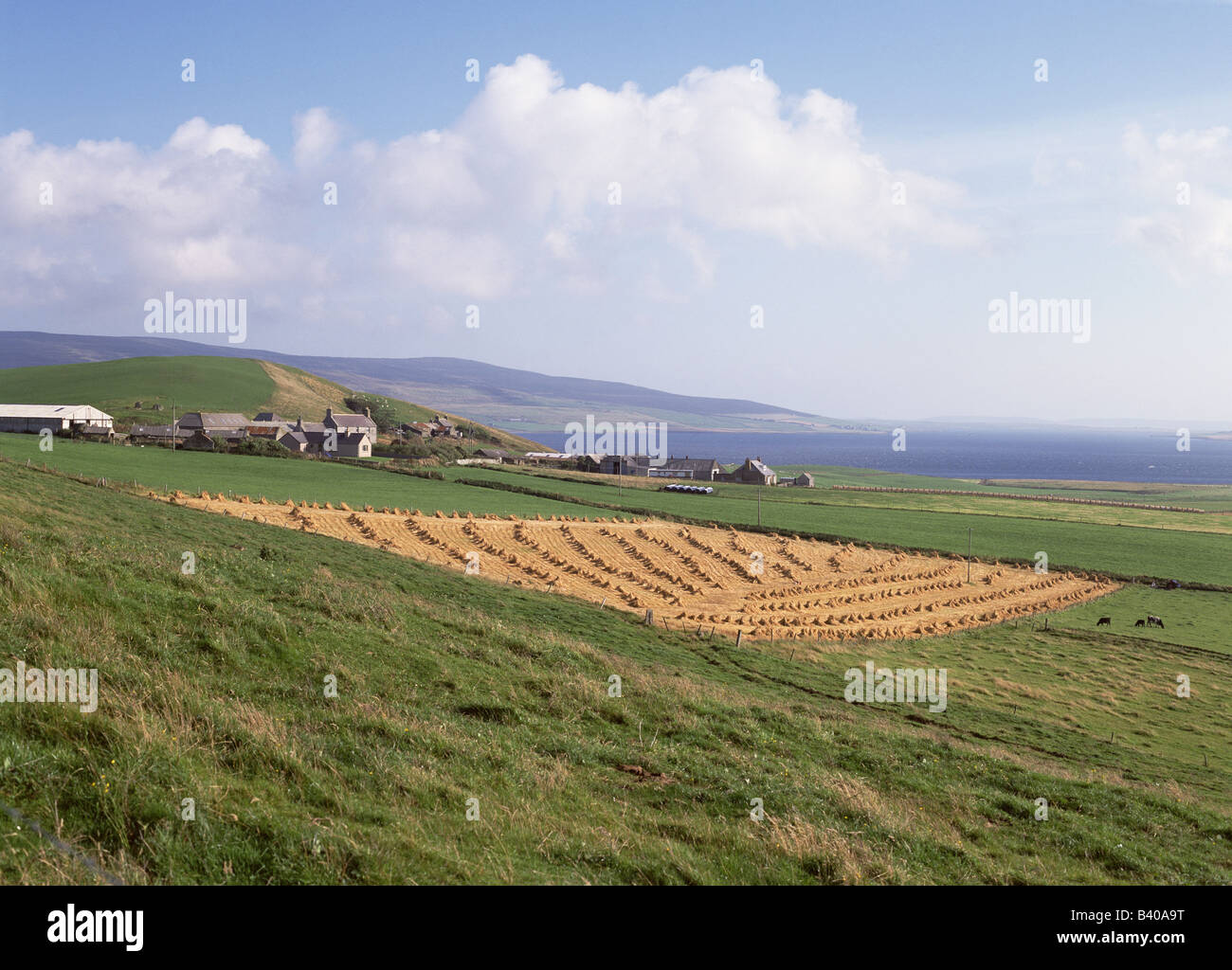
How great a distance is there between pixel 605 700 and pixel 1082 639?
39.2m

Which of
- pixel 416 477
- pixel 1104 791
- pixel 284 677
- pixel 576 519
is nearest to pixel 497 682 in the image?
pixel 284 677

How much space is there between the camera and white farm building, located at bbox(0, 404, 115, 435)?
10838 centimetres

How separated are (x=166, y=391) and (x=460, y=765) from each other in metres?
172

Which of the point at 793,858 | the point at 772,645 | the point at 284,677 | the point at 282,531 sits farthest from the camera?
the point at 282,531

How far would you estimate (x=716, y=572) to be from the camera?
57000 mm

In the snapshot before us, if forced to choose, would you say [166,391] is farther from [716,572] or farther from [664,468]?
[716,572]

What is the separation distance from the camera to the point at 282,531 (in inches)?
1623

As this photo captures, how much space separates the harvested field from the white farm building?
234ft

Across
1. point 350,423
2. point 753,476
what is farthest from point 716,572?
point 350,423


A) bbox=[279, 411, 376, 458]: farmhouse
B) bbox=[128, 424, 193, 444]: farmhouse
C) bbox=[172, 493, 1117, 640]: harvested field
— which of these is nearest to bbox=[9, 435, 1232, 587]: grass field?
bbox=[172, 493, 1117, 640]: harvested field

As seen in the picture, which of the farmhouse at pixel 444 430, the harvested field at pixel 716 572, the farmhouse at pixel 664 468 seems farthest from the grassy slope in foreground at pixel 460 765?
the farmhouse at pixel 444 430

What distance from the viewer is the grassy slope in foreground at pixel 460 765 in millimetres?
7391

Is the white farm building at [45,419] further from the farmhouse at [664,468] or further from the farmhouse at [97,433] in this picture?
the farmhouse at [664,468]
